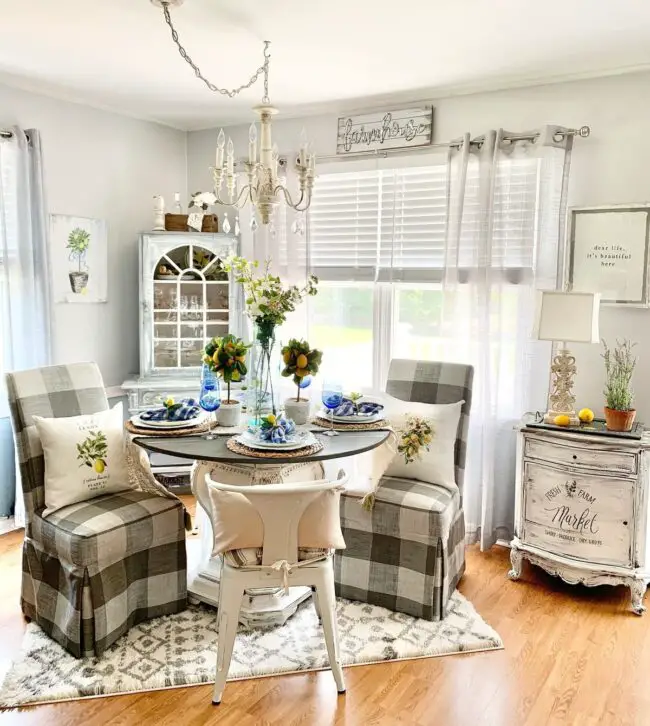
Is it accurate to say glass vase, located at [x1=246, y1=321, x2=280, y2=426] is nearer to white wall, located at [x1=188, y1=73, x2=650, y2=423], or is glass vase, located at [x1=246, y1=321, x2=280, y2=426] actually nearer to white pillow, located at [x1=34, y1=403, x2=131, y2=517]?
white pillow, located at [x1=34, y1=403, x2=131, y2=517]

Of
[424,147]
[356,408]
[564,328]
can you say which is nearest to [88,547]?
[356,408]

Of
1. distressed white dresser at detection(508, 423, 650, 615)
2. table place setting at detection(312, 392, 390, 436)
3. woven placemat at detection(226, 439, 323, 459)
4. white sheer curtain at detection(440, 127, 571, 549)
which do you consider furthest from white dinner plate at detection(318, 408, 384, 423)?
white sheer curtain at detection(440, 127, 571, 549)

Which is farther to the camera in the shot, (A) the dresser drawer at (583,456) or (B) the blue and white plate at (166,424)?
(A) the dresser drawer at (583,456)

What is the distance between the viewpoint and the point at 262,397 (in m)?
2.92

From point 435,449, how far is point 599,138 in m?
1.77

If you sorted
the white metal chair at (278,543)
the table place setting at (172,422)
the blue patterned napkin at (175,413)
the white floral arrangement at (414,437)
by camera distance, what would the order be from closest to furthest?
the white metal chair at (278,543), the table place setting at (172,422), the blue patterned napkin at (175,413), the white floral arrangement at (414,437)

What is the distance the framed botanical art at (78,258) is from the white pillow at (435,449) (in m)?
2.15

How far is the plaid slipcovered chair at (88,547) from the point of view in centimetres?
258

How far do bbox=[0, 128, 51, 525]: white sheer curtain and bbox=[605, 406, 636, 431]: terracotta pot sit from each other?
302cm

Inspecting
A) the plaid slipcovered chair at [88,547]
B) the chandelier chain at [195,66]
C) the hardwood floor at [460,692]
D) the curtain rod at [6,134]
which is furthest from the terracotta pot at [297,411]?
the curtain rod at [6,134]

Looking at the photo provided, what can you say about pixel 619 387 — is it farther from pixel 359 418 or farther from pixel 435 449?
pixel 359 418

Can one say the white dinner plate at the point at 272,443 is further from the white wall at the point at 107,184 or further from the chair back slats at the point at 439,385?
the white wall at the point at 107,184

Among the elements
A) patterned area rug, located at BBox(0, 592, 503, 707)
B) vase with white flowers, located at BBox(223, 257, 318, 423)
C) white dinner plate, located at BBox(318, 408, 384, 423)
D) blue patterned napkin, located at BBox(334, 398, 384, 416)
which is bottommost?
patterned area rug, located at BBox(0, 592, 503, 707)

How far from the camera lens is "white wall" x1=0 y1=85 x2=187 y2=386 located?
13.0 feet
